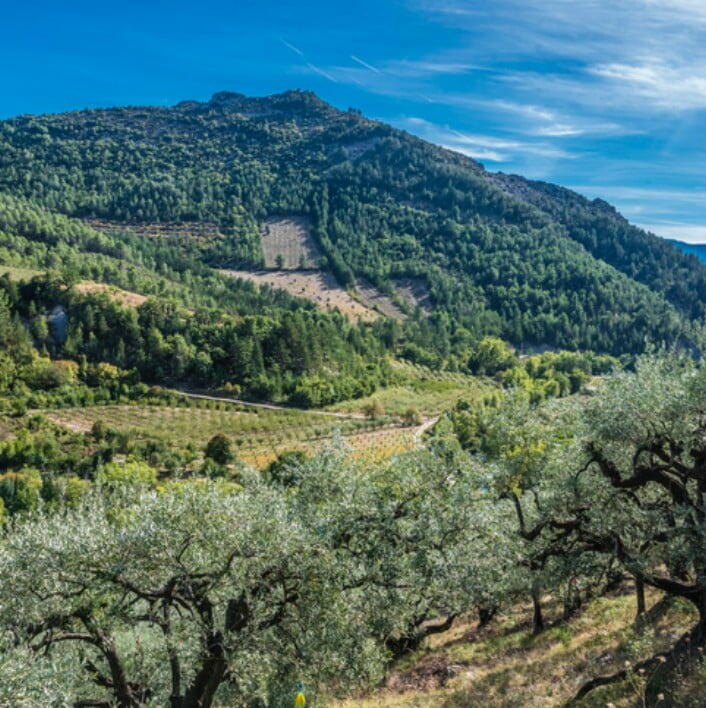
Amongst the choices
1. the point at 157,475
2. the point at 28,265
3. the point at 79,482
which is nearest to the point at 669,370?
the point at 79,482

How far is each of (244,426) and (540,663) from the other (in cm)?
7596

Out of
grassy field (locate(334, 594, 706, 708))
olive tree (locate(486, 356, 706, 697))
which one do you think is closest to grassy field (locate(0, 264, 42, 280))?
grassy field (locate(334, 594, 706, 708))

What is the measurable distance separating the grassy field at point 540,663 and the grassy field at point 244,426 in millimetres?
52520

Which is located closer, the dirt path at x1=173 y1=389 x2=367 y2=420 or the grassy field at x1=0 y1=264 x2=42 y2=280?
the dirt path at x1=173 y1=389 x2=367 y2=420

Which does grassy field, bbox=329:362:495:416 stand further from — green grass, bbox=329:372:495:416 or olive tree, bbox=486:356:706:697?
olive tree, bbox=486:356:706:697

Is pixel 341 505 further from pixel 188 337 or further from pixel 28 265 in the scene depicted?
pixel 28 265

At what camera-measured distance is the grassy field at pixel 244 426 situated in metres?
80.1

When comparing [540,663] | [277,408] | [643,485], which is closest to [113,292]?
[277,408]

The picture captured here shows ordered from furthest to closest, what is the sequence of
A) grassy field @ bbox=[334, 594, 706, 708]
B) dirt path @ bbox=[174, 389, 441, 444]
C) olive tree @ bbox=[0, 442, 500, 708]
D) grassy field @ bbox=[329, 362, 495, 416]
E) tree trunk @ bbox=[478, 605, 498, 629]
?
grassy field @ bbox=[329, 362, 495, 416], dirt path @ bbox=[174, 389, 441, 444], tree trunk @ bbox=[478, 605, 498, 629], grassy field @ bbox=[334, 594, 706, 708], olive tree @ bbox=[0, 442, 500, 708]

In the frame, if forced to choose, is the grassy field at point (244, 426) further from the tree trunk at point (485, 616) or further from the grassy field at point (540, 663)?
the grassy field at point (540, 663)

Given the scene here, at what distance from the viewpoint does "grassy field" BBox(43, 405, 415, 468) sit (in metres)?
80.1

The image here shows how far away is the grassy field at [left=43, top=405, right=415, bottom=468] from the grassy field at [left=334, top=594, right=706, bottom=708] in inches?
2068

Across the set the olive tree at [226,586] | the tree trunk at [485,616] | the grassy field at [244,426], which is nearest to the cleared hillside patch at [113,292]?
the grassy field at [244,426]

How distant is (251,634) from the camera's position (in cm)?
1344
